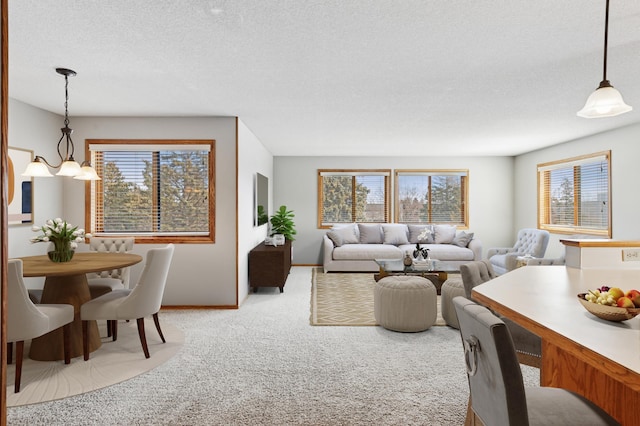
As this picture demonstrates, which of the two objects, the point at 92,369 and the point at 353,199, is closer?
the point at 92,369

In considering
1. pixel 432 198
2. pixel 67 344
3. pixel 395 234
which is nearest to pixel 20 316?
pixel 67 344

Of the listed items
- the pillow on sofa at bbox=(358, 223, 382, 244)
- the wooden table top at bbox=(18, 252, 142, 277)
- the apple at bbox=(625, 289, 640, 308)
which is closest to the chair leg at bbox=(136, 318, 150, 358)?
the wooden table top at bbox=(18, 252, 142, 277)

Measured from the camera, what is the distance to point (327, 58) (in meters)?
2.93

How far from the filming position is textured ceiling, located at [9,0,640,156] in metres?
2.24

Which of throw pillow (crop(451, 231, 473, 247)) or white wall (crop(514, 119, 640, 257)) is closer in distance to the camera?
white wall (crop(514, 119, 640, 257))

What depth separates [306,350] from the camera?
3.36 m

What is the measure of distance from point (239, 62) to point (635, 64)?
10.4ft

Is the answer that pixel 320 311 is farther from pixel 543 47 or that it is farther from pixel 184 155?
pixel 543 47

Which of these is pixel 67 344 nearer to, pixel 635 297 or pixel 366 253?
pixel 635 297

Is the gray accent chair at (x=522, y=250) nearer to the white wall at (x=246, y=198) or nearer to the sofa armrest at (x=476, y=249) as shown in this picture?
the sofa armrest at (x=476, y=249)

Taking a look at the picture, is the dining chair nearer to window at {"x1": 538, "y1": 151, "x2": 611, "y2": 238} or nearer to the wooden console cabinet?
the wooden console cabinet

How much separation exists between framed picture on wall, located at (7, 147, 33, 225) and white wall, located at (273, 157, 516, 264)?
15.5 ft

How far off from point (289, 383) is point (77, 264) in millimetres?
2077

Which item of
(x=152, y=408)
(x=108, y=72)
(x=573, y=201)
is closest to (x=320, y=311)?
(x=152, y=408)
